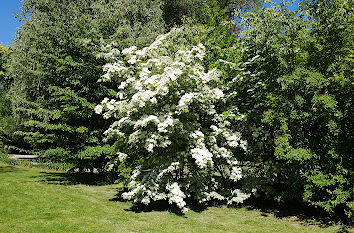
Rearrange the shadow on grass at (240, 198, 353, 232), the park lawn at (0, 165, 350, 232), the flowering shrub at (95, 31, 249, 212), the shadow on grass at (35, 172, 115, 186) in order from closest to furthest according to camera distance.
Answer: the park lawn at (0, 165, 350, 232), the shadow on grass at (240, 198, 353, 232), the flowering shrub at (95, 31, 249, 212), the shadow on grass at (35, 172, 115, 186)

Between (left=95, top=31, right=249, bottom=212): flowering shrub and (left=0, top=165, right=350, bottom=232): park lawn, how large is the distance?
467mm

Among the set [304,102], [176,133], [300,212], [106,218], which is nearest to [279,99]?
[304,102]

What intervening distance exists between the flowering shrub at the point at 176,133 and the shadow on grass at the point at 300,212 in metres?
0.81

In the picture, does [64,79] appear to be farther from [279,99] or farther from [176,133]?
[279,99]

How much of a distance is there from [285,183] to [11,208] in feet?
24.9

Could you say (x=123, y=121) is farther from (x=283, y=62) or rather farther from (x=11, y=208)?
(x=283, y=62)

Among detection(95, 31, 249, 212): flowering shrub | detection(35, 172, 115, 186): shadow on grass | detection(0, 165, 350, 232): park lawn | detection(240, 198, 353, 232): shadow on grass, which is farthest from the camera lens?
detection(35, 172, 115, 186): shadow on grass

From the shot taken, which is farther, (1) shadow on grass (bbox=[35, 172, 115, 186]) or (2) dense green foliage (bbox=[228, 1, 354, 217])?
(1) shadow on grass (bbox=[35, 172, 115, 186])

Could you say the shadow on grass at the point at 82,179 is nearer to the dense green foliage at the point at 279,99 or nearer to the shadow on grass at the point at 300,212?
the dense green foliage at the point at 279,99

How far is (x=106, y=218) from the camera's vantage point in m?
6.34

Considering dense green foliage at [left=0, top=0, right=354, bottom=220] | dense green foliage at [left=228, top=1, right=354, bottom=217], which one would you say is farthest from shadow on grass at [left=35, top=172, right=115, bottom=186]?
dense green foliage at [left=228, top=1, right=354, bottom=217]

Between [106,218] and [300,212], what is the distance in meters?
5.52

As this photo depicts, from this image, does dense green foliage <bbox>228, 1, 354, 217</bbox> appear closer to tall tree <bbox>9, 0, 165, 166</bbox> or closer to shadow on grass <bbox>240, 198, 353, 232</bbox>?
shadow on grass <bbox>240, 198, 353, 232</bbox>

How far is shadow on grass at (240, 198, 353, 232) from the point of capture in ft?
21.7
